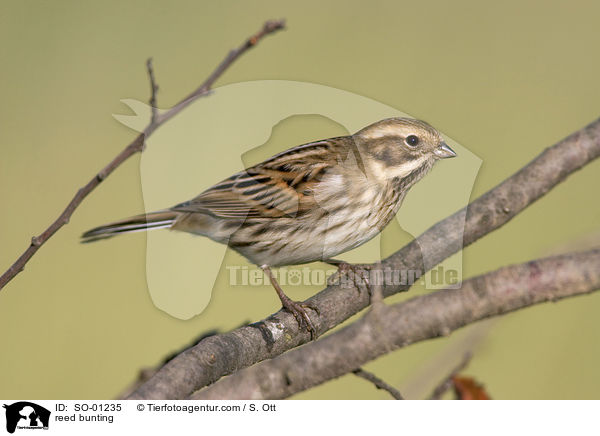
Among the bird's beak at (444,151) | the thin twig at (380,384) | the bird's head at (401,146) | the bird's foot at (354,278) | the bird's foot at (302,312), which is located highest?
the bird's head at (401,146)

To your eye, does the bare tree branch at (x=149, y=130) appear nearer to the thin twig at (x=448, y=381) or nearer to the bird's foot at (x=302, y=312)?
the bird's foot at (x=302, y=312)

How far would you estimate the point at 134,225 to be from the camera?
2.63 m

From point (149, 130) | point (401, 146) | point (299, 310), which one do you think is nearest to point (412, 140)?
point (401, 146)

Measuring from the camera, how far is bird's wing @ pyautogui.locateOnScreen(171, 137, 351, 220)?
286cm

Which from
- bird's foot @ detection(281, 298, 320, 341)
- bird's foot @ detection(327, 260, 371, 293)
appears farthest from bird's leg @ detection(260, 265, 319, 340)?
bird's foot @ detection(327, 260, 371, 293)

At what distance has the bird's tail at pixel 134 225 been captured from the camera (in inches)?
99.1

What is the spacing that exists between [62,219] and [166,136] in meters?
0.77

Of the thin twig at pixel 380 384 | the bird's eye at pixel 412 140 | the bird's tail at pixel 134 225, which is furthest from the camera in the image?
the bird's eye at pixel 412 140

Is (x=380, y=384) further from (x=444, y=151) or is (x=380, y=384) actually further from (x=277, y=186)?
(x=277, y=186)

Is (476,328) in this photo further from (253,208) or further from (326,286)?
(253,208)
